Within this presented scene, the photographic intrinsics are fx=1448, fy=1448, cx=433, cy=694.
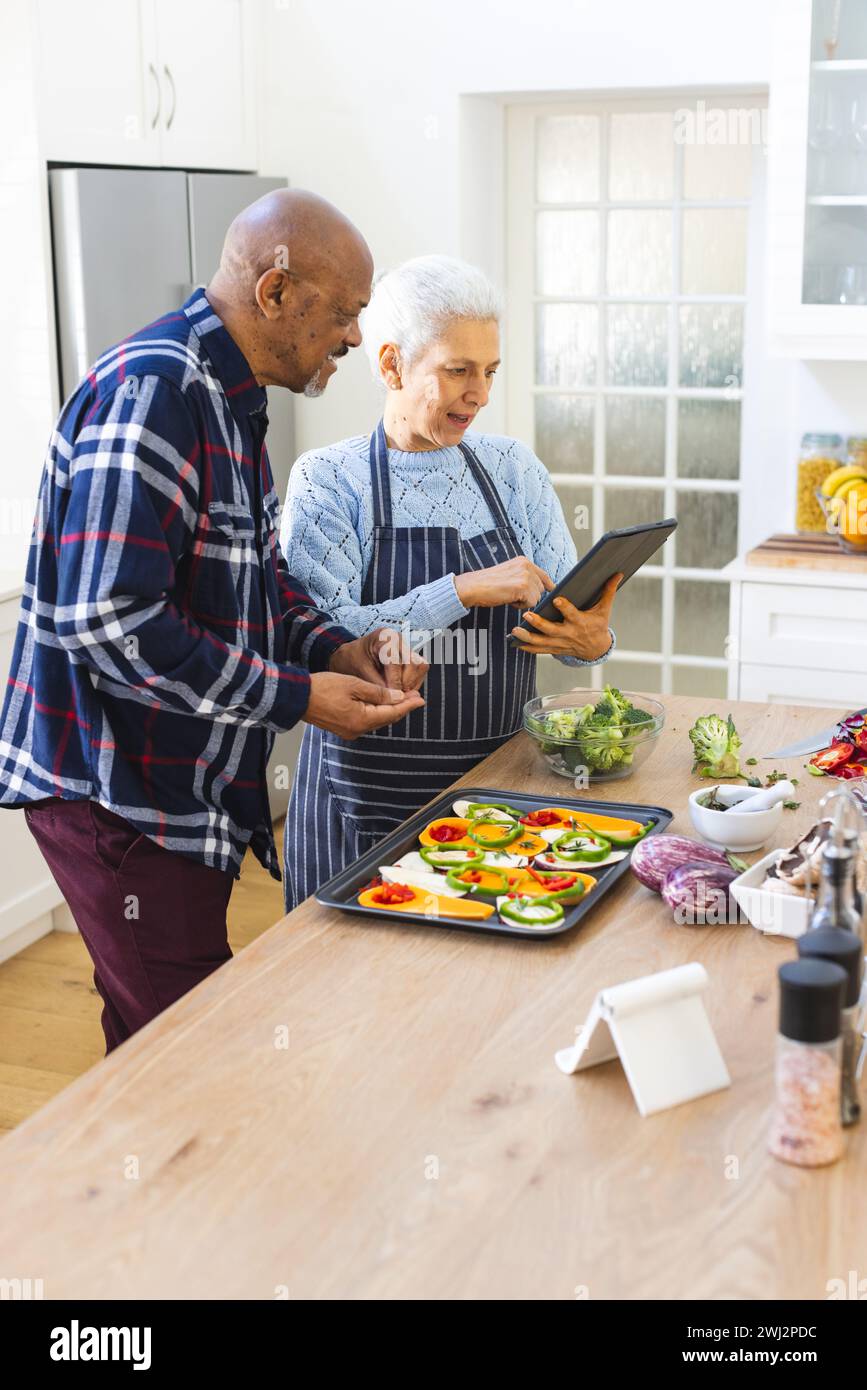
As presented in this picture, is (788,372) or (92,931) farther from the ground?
(788,372)

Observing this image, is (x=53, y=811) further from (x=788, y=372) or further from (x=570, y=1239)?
(x=788, y=372)

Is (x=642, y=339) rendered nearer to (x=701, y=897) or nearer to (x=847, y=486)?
(x=847, y=486)

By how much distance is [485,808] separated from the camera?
1.83m

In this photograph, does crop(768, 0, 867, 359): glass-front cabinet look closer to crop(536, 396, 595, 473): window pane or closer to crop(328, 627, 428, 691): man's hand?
crop(536, 396, 595, 473): window pane

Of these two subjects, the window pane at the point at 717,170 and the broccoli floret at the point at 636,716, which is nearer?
the broccoli floret at the point at 636,716

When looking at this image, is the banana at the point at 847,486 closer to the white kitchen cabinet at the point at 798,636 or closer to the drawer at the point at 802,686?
the white kitchen cabinet at the point at 798,636

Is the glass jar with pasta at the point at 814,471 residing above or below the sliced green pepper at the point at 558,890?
above

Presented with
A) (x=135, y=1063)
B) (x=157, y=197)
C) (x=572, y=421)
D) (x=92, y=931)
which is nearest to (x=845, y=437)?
(x=572, y=421)

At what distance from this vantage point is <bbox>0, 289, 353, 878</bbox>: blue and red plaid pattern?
1591 mm

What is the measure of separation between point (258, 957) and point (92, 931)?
1.37ft

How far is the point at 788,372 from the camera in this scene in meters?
3.89

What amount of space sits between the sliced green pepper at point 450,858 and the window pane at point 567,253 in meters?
2.79

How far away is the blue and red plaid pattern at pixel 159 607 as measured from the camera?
5.22 ft
